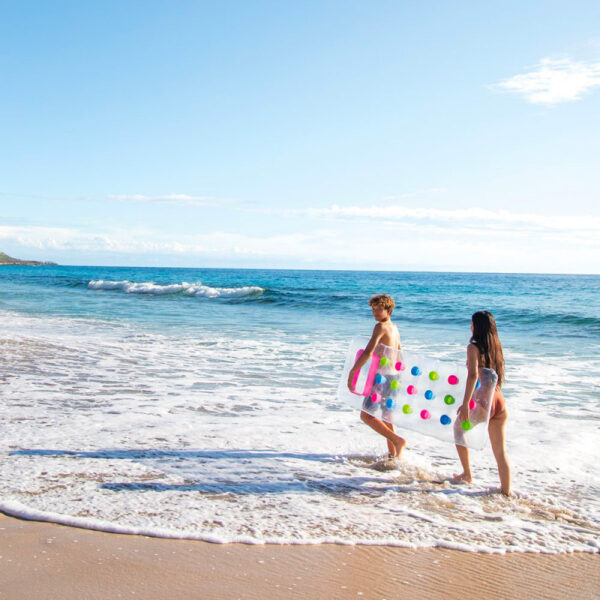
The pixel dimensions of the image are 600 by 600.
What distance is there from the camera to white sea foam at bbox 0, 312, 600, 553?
385 cm

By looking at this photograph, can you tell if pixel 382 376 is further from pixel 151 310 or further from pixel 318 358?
pixel 151 310

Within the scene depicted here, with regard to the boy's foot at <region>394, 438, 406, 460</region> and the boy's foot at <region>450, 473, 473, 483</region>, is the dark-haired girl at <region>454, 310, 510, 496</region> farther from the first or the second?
the boy's foot at <region>394, 438, 406, 460</region>

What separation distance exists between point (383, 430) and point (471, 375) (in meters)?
1.07

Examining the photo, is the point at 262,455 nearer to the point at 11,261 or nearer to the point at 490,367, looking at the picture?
the point at 490,367

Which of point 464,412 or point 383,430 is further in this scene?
point 383,430

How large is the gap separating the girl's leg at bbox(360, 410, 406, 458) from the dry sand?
5.44 feet

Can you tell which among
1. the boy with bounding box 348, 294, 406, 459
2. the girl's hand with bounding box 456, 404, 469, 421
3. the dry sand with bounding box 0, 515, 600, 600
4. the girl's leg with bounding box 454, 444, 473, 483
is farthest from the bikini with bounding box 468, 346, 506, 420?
the dry sand with bounding box 0, 515, 600, 600

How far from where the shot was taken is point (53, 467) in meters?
4.75

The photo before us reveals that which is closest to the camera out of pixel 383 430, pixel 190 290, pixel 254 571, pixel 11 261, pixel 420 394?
pixel 254 571

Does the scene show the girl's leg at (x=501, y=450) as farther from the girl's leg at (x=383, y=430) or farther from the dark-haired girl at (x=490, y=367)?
the girl's leg at (x=383, y=430)

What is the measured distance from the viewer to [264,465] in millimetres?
5125

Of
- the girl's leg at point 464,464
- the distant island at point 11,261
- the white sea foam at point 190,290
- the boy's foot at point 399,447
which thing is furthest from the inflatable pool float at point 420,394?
the distant island at point 11,261

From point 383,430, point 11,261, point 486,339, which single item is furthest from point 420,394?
point 11,261

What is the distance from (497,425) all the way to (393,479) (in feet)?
3.12
